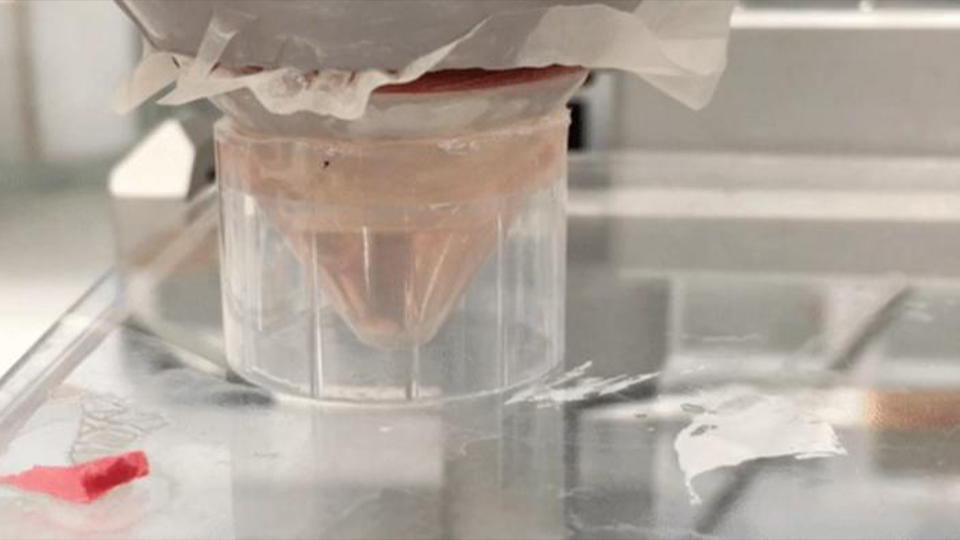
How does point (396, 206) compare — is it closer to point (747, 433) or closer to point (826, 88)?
point (747, 433)

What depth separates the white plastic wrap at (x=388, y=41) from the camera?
1.52ft

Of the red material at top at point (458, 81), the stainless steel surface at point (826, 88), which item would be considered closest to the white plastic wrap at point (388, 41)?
the red material at top at point (458, 81)

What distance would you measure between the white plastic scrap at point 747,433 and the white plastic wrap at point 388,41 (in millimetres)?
121

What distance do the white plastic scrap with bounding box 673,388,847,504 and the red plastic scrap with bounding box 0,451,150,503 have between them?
18 centimetres

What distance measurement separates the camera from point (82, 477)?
0.48m

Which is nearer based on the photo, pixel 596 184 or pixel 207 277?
pixel 207 277

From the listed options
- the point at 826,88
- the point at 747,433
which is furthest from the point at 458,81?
the point at 826,88

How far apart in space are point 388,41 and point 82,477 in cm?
17

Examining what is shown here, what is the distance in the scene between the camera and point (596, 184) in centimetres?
83

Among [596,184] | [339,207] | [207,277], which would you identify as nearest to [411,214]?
[339,207]

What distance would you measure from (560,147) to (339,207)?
9 centimetres

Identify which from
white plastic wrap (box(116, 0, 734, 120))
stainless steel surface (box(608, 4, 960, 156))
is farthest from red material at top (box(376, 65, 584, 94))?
stainless steel surface (box(608, 4, 960, 156))

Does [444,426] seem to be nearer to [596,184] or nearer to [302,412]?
[302,412]

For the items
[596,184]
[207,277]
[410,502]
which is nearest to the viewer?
[410,502]
